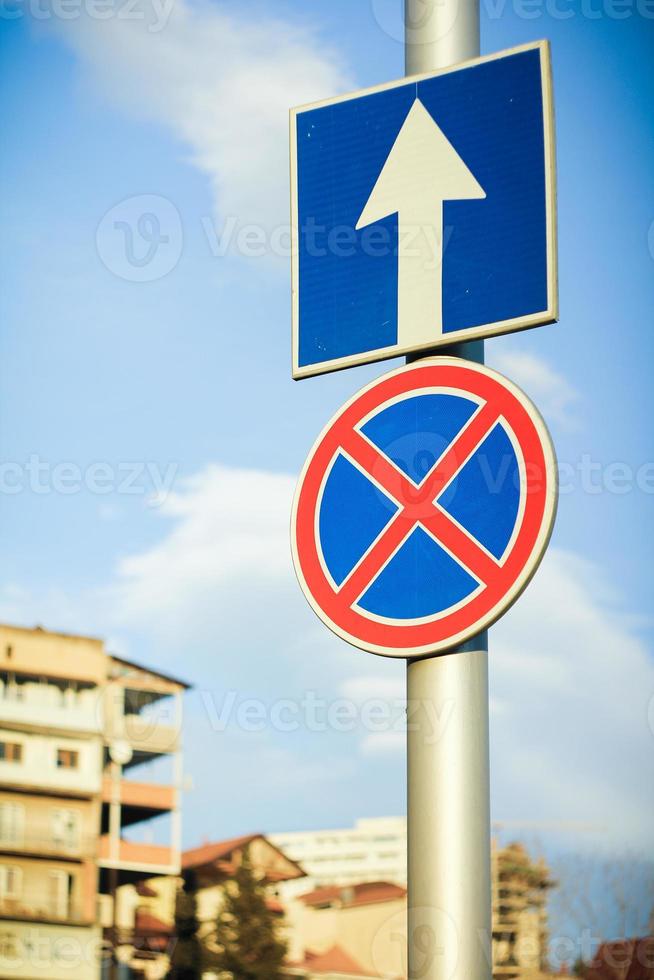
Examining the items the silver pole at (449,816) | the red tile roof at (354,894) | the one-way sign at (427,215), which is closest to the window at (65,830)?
the red tile roof at (354,894)

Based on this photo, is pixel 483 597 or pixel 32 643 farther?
pixel 32 643

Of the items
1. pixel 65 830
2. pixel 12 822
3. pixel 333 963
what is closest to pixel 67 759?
pixel 65 830

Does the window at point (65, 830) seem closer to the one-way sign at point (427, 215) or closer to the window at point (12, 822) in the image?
the window at point (12, 822)

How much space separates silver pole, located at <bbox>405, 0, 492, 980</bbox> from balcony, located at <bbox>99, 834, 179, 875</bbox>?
43439 mm


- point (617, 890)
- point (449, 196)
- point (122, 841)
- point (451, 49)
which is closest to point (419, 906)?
point (449, 196)

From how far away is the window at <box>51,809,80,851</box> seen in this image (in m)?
43.8

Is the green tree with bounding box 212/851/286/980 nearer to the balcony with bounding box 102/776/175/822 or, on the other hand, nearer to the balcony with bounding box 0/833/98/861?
the balcony with bounding box 102/776/175/822

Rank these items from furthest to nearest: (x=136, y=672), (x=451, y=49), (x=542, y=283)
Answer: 1. (x=136, y=672)
2. (x=451, y=49)
3. (x=542, y=283)

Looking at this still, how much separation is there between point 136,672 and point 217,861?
7118 mm

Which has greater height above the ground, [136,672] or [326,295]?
[136,672]

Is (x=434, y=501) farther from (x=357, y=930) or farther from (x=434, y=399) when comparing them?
(x=357, y=930)

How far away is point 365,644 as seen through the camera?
2750 mm

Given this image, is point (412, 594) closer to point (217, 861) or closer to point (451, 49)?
point (451, 49)

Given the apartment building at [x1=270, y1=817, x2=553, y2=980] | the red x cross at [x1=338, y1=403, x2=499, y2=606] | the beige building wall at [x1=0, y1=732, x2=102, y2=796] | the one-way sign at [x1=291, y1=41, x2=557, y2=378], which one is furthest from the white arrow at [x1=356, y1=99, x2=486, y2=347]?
the beige building wall at [x1=0, y1=732, x2=102, y2=796]
